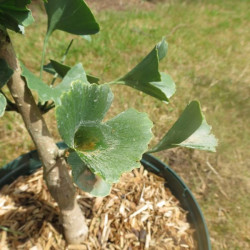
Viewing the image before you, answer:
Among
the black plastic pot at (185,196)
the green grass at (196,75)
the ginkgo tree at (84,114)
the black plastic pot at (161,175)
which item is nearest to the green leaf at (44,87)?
the ginkgo tree at (84,114)

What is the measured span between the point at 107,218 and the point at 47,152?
0.37m

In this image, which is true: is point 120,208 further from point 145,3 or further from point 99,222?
point 145,3

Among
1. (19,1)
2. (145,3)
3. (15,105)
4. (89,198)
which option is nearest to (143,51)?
(145,3)

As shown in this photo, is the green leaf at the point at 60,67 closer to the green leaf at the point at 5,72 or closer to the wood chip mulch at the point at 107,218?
the green leaf at the point at 5,72

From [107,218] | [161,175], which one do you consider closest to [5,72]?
[107,218]

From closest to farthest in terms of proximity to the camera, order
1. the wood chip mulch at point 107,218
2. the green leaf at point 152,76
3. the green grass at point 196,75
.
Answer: the green leaf at point 152,76 → the wood chip mulch at point 107,218 → the green grass at point 196,75

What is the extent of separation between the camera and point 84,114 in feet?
1.26

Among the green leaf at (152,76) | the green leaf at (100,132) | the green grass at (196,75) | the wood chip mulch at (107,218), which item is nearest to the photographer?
the green leaf at (100,132)

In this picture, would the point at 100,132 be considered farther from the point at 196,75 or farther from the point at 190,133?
the point at 196,75

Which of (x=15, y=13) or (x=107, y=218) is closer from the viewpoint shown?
(x=15, y=13)

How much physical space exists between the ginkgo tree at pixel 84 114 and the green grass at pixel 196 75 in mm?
738

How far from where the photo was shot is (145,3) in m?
2.63

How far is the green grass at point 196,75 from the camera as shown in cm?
120

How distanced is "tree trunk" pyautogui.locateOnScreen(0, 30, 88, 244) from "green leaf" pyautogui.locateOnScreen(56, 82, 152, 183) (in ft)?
0.49
